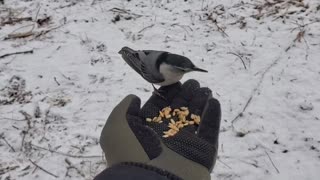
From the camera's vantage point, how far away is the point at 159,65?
3.60 meters

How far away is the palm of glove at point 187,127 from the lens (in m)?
2.49

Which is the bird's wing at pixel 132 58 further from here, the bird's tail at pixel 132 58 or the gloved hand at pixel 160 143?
the gloved hand at pixel 160 143

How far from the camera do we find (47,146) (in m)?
3.38

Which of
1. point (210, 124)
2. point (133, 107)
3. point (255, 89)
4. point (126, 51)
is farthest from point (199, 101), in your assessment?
point (126, 51)

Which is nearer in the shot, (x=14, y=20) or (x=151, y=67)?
(x=151, y=67)

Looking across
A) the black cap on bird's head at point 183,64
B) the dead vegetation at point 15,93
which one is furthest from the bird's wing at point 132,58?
the dead vegetation at point 15,93

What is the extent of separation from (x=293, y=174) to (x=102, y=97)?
67.8 inches

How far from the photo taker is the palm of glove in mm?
2492

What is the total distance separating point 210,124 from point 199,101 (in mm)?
232

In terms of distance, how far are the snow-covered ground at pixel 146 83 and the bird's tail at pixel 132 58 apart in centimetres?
19

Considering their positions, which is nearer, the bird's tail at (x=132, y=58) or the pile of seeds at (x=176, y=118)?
the pile of seeds at (x=176, y=118)

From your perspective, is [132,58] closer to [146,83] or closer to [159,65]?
[146,83]

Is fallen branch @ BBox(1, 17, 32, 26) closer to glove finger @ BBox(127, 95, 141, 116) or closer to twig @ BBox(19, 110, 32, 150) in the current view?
twig @ BBox(19, 110, 32, 150)

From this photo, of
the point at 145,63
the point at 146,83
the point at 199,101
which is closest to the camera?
the point at 199,101
